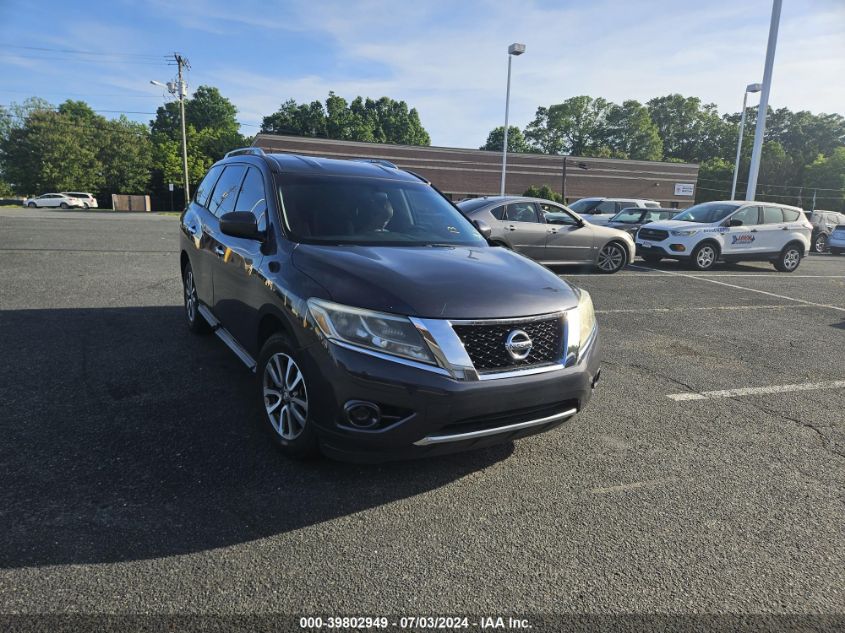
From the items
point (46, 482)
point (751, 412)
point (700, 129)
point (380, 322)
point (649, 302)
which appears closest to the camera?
point (380, 322)

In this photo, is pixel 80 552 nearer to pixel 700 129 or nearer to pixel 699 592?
pixel 699 592

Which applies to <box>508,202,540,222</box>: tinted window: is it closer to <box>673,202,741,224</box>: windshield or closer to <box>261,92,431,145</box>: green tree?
<box>673,202,741,224</box>: windshield

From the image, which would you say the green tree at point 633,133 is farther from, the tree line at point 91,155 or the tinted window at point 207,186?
the tinted window at point 207,186

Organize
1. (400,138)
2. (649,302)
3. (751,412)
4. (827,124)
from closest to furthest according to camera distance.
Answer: (751,412) < (649,302) < (827,124) < (400,138)

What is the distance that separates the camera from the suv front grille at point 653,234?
1370 centimetres

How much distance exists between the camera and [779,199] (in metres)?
73.6

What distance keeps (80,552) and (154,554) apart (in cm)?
32

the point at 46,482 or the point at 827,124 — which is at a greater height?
the point at 827,124

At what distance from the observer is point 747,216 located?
13891 mm

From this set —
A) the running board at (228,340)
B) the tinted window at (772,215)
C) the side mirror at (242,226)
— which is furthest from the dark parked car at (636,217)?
the side mirror at (242,226)

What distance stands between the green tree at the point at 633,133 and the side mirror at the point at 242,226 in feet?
356

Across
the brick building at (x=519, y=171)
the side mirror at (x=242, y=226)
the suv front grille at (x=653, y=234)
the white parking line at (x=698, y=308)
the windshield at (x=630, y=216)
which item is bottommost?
the white parking line at (x=698, y=308)

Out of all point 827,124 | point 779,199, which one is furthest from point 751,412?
point 827,124

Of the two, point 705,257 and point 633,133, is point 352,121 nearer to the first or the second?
point 633,133
